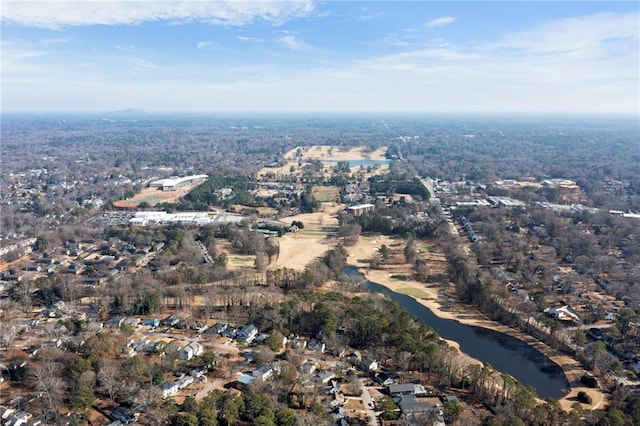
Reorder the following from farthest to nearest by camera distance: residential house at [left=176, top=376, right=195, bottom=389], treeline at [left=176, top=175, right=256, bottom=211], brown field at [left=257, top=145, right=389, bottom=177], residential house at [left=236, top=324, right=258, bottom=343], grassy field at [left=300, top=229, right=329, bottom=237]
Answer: brown field at [left=257, top=145, right=389, bottom=177] < treeline at [left=176, top=175, right=256, bottom=211] < grassy field at [left=300, top=229, right=329, bottom=237] < residential house at [left=236, top=324, right=258, bottom=343] < residential house at [left=176, top=376, right=195, bottom=389]

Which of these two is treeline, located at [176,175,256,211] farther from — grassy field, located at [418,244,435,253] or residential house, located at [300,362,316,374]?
residential house, located at [300,362,316,374]

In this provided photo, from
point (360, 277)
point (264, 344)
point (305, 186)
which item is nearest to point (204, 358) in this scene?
point (264, 344)

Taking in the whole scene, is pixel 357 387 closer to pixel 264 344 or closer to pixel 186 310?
pixel 264 344

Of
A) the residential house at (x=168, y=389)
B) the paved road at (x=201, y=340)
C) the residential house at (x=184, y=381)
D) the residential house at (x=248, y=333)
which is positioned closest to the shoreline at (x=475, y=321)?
the residential house at (x=248, y=333)

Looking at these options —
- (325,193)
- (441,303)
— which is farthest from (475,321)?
(325,193)

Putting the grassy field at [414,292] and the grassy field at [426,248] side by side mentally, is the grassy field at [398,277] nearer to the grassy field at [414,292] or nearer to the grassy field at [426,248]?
the grassy field at [414,292]

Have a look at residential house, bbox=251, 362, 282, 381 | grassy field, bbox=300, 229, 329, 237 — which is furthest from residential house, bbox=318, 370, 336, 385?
grassy field, bbox=300, 229, 329, 237

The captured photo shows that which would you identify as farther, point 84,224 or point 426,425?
point 84,224
